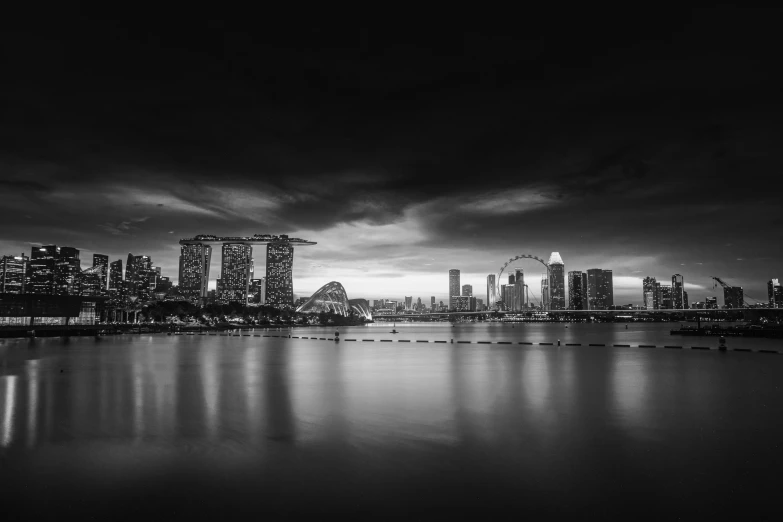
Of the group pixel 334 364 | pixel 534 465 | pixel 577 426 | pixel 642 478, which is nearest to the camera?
pixel 642 478

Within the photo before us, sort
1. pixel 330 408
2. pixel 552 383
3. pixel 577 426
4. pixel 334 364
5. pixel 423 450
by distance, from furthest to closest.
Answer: pixel 334 364 → pixel 552 383 → pixel 330 408 → pixel 577 426 → pixel 423 450

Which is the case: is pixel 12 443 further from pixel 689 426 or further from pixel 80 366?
pixel 80 366

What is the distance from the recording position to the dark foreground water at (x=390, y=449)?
9523 millimetres

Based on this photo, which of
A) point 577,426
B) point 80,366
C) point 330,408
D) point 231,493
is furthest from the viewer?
point 80,366

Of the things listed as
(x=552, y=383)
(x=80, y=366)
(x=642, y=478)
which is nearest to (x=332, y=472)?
(x=642, y=478)

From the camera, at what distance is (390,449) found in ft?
44.7

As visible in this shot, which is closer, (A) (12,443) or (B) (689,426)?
(A) (12,443)

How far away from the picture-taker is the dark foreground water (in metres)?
9.52

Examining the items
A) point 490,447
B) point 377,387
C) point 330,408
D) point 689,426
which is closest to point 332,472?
point 490,447

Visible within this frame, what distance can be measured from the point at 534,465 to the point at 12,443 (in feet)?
45.2

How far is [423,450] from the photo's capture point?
1344cm

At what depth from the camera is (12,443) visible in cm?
1400

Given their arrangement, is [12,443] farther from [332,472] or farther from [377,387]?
[377,387]

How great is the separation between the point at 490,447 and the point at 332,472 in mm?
4591
